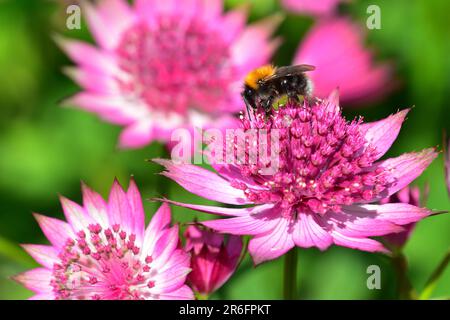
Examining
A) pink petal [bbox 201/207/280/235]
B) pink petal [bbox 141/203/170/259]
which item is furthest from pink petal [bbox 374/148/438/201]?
pink petal [bbox 141/203/170/259]

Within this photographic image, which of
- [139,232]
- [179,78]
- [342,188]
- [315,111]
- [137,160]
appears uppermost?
[179,78]

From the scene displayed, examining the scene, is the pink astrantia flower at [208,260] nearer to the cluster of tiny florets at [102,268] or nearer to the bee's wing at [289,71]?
the cluster of tiny florets at [102,268]

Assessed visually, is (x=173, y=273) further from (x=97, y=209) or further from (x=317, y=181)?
(x=317, y=181)

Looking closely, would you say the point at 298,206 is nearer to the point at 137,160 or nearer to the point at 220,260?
the point at 220,260

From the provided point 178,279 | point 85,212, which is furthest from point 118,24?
point 178,279

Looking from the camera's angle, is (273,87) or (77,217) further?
(273,87)

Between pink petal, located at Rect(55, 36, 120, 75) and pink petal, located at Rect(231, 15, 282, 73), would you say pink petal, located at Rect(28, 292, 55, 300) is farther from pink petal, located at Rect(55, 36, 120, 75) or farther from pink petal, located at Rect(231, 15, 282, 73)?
pink petal, located at Rect(231, 15, 282, 73)

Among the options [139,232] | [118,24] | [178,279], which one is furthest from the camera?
[118,24]

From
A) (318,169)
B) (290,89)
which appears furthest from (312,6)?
(318,169)
